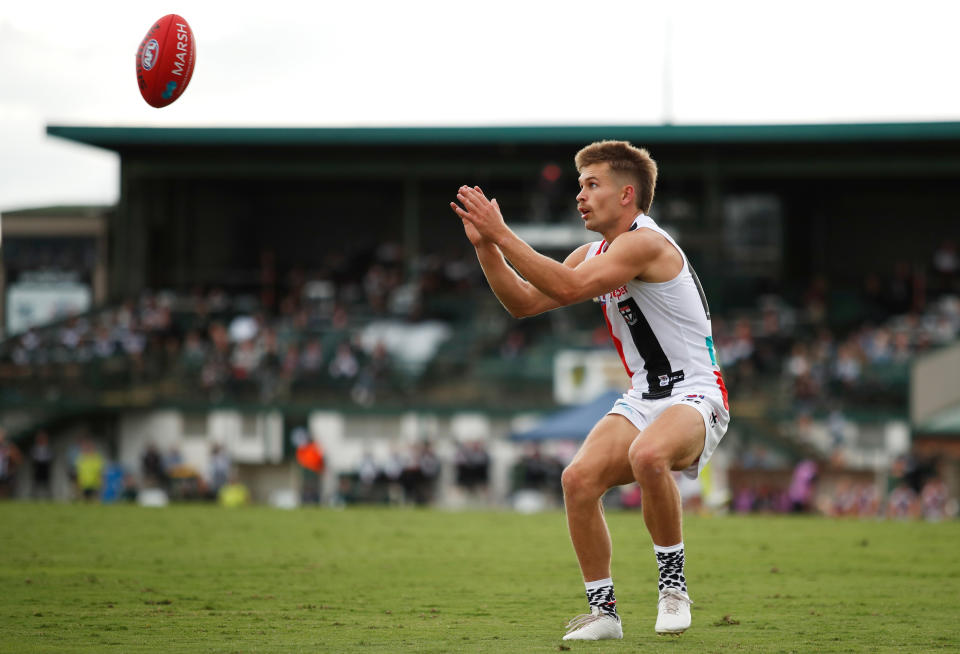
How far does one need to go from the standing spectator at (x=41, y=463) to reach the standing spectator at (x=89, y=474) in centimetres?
219

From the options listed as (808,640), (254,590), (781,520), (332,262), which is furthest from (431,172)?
(808,640)

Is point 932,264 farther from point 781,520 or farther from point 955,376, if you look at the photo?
point 781,520

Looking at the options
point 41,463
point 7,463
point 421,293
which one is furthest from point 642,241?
point 421,293

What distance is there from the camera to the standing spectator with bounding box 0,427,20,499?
98.3 ft

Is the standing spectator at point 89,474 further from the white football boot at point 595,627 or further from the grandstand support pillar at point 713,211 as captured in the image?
the white football boot at point 595,627

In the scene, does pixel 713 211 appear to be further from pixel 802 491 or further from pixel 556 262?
pixel 556 262

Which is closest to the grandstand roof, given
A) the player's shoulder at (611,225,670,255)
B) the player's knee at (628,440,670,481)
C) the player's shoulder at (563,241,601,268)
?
the player's shoulder at (563,241,601,268)

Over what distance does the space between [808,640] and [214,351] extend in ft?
87.8

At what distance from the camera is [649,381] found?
7.29 metres

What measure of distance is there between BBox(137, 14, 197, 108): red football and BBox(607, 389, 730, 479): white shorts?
6.06 metres

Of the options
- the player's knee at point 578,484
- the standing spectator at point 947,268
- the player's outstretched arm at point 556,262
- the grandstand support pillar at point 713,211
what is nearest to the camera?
the player's outstretched arm at point 556,262

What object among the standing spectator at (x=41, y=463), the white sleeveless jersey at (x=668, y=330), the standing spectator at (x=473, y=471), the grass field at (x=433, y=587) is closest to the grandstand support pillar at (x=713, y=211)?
the standing spectator at (x=473, y=471)

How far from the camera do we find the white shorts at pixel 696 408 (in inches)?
280

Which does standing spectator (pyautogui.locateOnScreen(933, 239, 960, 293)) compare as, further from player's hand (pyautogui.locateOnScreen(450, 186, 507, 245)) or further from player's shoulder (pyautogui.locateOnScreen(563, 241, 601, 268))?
player's hand (pyautogui.locateOnScreen(450, 186, 507, 245))
